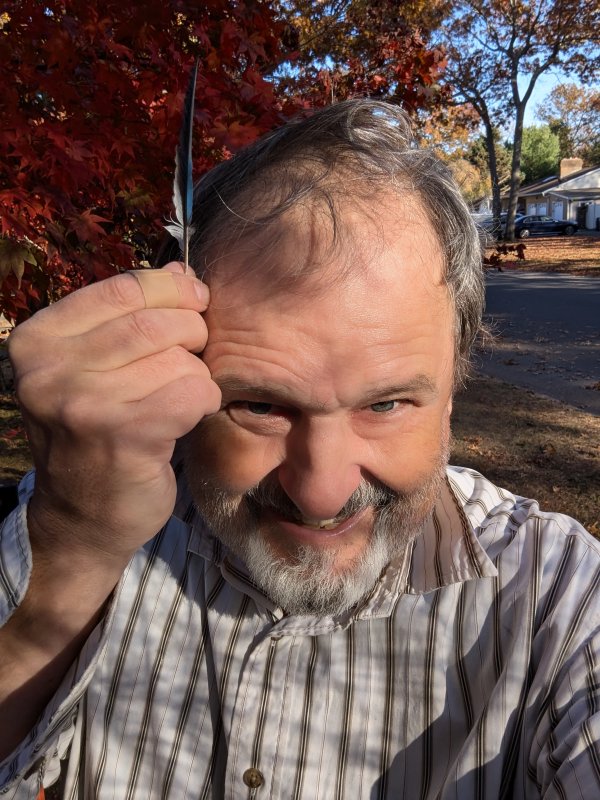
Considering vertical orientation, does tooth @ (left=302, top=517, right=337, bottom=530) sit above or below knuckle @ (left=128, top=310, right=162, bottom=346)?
below

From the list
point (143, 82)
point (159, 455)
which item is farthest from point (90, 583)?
point (143, 82)

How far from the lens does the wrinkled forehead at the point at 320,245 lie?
4.91 feet

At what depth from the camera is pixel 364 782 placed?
1563 mm

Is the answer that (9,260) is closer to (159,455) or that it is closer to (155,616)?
(155,616)

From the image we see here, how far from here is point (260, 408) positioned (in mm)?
1540

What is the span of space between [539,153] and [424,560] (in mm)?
81618

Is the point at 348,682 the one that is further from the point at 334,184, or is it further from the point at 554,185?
the point at 554,185

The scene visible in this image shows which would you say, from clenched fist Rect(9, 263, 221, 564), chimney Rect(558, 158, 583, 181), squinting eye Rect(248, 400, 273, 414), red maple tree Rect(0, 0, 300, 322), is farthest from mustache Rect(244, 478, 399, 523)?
chimney Rect(558, 158, 583, 181)

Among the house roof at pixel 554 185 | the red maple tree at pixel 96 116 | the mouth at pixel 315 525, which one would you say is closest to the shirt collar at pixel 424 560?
the mouth at pixel 315 525

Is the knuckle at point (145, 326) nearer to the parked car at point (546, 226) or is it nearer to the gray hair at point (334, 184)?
the gray hair at point (334, 184)

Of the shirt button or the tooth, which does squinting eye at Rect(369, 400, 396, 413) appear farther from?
the shirt button

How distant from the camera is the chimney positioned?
6334 cm

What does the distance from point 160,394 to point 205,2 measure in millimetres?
2455

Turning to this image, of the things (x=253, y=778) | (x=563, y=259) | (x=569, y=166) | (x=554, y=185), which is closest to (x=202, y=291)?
(x=253, y=778)
